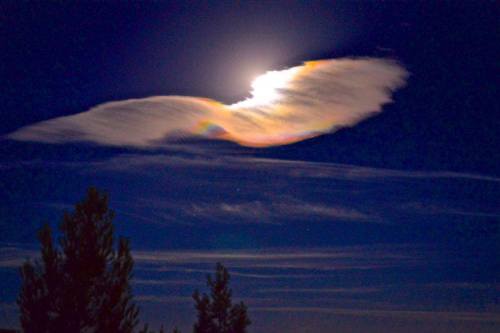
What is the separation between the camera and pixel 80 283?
58.8ft

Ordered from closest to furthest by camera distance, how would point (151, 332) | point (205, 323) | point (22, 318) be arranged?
point (22, 318), point (151, 332), point (205, 323)

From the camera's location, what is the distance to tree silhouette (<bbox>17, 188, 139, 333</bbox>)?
1769 centimetres

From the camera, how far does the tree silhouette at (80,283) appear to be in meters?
17.7

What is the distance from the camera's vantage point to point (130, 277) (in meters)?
18.7

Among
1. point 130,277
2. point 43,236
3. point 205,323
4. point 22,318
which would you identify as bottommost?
point 205,323

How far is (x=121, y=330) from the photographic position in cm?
1811

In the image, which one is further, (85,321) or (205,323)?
(205,323)

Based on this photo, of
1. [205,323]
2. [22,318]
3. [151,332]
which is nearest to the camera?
[22,318]

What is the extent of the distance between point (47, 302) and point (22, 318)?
929 mm

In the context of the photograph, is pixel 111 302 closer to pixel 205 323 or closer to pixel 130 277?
pixel 130 277

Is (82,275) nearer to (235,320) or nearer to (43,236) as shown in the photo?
(43,236)

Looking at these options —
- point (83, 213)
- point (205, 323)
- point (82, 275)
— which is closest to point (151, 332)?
point (82, 275)

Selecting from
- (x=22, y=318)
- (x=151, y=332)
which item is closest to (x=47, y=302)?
(x=22, y=318)

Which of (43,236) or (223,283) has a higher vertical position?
(43,236)
